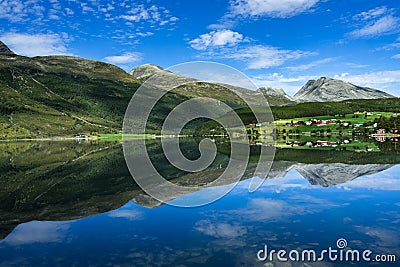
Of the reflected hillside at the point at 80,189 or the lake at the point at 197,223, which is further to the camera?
the reflected hillside at the point at 80,189

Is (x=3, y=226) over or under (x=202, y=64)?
under

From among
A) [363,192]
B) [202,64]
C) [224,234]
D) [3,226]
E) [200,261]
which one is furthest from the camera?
[363,192]

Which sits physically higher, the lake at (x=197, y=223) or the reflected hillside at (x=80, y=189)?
the reflected hillside at (x=80, y=189)

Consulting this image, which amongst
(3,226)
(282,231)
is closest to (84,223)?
(3,226)

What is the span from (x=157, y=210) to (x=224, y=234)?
6316 mm

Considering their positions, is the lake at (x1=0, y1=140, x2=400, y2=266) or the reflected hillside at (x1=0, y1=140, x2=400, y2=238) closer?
the lake at (x1=0, y1=140, x2=400, y2=266)

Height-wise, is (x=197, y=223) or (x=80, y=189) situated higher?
(x=80, y=189)

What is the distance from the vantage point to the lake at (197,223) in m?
13.8

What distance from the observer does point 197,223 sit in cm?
1834

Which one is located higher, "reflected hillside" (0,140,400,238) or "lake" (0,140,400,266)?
"reflected hillside" (0,140,400,238)

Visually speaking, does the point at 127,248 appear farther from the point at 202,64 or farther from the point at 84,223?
the point at 202,64

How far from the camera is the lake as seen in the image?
45.3 feet

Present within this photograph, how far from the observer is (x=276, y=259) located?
516 inches

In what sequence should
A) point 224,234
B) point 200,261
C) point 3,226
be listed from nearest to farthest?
point 200,261 < point 224,234 < point 3,226
